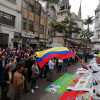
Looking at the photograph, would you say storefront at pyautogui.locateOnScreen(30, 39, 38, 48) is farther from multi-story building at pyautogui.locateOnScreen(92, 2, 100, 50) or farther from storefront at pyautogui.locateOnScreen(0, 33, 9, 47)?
multi-story building at pyautogui.locateOnScreen(92, 2, 100, 50)

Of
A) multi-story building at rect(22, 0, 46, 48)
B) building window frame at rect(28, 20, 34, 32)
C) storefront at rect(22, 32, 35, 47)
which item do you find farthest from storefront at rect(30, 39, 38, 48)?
building window frame at rect(28, 20, 34, 32)

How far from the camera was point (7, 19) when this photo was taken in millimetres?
15180

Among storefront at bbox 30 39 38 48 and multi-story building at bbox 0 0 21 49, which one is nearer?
multi-story building at bbox 0 0 21 49

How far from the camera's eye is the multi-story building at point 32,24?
59.1ft

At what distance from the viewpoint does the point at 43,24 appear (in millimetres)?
22656

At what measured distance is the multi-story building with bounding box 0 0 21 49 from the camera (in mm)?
14391

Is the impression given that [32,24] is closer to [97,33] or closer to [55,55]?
[55,55]

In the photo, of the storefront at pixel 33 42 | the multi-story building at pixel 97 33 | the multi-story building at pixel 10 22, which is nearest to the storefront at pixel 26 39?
the storefront at pixel 33 42

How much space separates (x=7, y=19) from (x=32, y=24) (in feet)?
18.4

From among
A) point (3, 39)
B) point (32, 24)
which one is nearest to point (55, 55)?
point (3, 39)

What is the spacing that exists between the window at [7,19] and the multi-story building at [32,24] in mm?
2322

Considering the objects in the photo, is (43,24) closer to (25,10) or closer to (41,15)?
(41,15)

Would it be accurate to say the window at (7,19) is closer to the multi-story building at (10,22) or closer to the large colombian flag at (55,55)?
the multi-story building at (10,22)

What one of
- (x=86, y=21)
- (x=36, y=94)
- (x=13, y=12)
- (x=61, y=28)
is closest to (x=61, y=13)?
(x=86, y=21)
